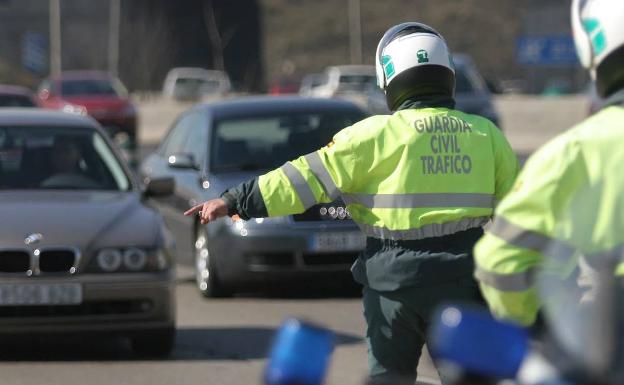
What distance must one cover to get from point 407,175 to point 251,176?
7.30 m

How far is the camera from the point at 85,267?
8.55 meters

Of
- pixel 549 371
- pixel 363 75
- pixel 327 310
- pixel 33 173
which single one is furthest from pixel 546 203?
pixel 363 75

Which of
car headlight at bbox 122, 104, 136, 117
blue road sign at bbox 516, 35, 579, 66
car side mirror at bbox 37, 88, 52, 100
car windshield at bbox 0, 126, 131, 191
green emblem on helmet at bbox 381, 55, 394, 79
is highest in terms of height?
green emblem on helmet at bbox 381, 55, 394, 79

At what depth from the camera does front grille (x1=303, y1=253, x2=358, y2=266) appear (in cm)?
1142

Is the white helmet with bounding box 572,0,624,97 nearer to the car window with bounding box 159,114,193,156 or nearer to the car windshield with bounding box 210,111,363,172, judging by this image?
the car windshield with bounding box 210,111,363,172

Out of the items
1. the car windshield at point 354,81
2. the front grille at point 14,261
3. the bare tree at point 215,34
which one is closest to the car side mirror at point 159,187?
the front grille at point 14,261

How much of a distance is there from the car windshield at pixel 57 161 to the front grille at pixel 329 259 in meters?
1.93

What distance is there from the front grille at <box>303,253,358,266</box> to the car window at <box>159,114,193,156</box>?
251cm

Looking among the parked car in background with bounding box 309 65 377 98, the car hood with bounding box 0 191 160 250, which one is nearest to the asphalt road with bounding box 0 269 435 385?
the car hood with bounding box 0 191 160 250

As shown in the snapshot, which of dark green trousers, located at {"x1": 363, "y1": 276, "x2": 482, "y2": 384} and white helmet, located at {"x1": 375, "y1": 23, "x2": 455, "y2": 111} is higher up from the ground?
white helmet, located at {"x1": 375, "y1": 23, "x2": 455, "y2": 111}

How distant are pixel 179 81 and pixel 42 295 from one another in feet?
172

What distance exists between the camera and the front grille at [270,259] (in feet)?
37.7

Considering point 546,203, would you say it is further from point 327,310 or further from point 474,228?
point 327,310

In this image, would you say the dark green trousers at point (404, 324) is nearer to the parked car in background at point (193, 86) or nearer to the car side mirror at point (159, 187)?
the car side mirror at point (159, 187)
